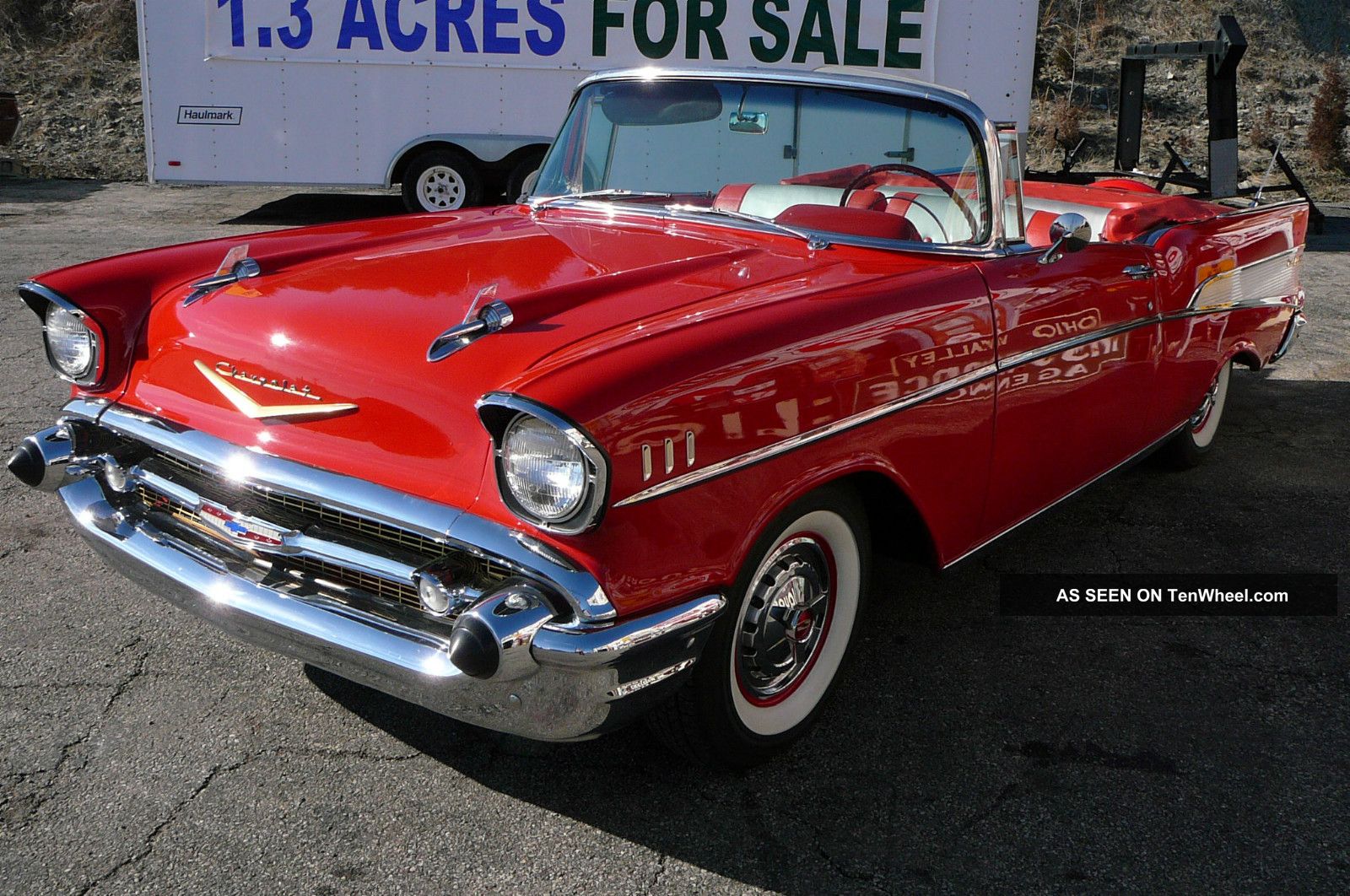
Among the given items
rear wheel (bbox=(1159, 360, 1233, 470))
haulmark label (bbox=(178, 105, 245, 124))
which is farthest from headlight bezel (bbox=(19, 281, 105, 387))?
haulmark label (bbox=(178, 105, 245, 124))

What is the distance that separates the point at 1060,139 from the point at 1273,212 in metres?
12.1

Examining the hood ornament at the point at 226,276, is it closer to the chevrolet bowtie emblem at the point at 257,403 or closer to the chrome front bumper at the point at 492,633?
the chevrolet bowtie emblem at the point at 257,403

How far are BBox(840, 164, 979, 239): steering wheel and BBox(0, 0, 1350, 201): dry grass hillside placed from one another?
1265 cm

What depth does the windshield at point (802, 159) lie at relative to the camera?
2.96m

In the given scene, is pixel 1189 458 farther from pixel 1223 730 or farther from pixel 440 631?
pixel 440 631

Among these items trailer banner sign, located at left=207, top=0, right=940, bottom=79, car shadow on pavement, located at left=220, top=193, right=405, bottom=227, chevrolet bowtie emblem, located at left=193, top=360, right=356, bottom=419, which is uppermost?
trailer banner sign, located at left=207, top=0, right=940, bottom=79

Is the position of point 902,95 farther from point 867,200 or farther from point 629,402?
point 629,402

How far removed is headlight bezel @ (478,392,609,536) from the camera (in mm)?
1812

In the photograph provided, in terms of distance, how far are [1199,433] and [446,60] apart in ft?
25.0

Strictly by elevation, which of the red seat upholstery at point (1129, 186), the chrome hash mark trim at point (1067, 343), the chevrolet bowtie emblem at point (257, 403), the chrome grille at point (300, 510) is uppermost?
the red seat upholstery at point (1129, 186)

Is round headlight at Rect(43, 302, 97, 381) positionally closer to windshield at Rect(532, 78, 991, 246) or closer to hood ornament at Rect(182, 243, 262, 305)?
hood ornament at Rect(182, 243, 262, 305)

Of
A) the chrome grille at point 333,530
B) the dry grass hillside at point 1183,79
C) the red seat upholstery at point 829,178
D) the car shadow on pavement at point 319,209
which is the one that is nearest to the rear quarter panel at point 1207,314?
the red seat upholstery at point 829,178

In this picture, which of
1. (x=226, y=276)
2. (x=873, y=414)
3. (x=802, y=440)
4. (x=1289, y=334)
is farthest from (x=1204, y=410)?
(x=226, y=276)

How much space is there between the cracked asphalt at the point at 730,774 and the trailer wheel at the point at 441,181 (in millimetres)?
7357
